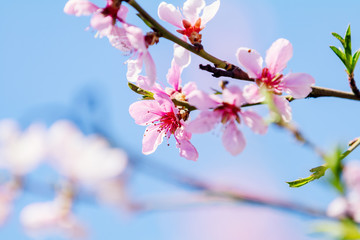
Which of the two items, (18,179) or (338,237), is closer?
(338,237)

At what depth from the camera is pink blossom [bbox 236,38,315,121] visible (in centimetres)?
77

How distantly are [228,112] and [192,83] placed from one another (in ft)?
0.32

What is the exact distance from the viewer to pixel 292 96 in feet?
2.56

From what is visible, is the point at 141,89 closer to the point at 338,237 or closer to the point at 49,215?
the point at 338,237

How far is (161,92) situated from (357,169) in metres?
1.53

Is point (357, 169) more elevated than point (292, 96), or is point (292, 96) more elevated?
point (357, 169)

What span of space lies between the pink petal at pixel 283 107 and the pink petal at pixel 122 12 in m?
0.34

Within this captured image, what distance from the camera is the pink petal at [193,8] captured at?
943 mm

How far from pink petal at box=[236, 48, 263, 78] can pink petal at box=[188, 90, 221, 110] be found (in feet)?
0.34

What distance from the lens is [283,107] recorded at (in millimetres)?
767

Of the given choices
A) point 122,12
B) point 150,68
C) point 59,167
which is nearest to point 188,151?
point 150,68

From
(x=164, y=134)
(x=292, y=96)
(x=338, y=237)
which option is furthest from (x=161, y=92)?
(x=338, y=237)

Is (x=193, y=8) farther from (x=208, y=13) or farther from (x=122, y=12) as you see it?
(x=122, y=12)

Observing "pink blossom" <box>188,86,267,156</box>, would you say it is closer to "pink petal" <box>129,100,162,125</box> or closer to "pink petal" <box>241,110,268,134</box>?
"pink petal" <box>241,110,268,134</box>
